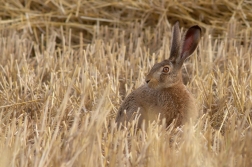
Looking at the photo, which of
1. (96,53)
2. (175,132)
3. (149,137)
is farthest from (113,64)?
(149,137)

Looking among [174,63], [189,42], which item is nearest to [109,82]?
[174,63]

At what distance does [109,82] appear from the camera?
4742 mm

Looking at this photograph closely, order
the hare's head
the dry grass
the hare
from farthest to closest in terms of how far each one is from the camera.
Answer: the hare's head, the hare, the dry grass

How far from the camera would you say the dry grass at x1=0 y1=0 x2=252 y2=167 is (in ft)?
10.5

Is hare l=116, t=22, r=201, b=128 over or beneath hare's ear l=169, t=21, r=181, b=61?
beneath

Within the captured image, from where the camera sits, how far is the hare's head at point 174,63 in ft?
15.0

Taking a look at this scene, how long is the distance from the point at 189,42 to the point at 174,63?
0.22 metres

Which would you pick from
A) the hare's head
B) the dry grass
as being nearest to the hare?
the hare's head

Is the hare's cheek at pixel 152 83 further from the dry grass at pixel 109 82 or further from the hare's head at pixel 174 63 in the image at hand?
the dry grass at pixel 109 82

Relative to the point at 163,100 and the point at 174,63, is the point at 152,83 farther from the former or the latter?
the point at 174,63

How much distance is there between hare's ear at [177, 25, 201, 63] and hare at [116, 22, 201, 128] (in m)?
0.04

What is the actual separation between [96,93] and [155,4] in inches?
97.3

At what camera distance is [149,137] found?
353 cm

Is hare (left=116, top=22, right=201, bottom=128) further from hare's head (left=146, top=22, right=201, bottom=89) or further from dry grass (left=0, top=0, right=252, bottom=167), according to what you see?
dry grass (left=0, top=0, right=252, bottom=167)
